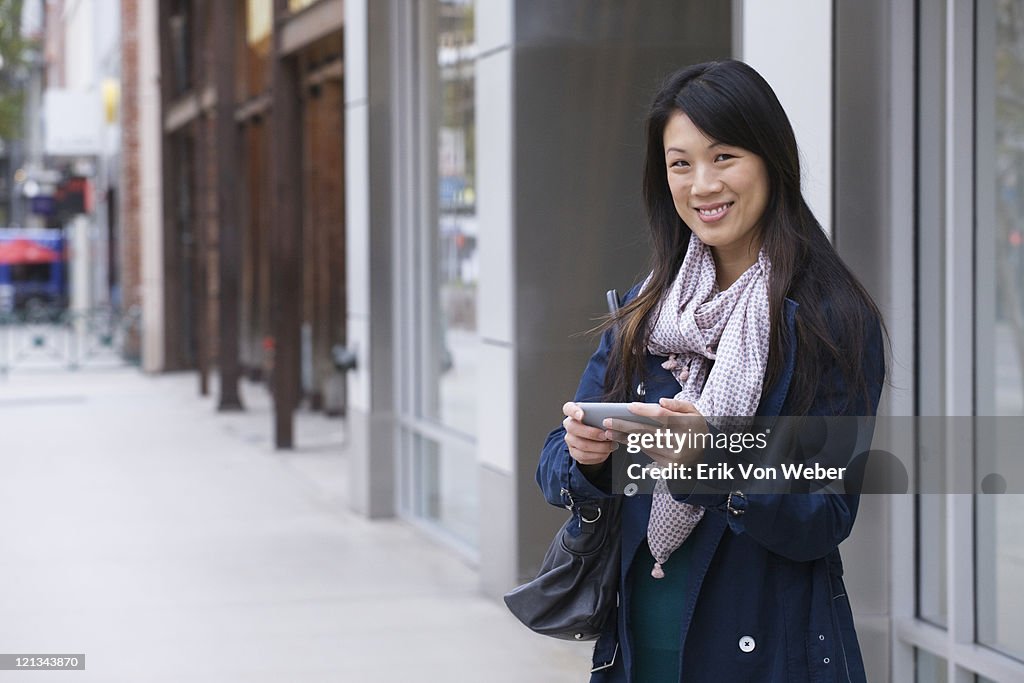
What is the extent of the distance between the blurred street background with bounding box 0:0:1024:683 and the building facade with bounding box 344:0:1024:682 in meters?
0.01

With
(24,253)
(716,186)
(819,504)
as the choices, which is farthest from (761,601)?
(24,253)

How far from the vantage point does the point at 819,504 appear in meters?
2.06

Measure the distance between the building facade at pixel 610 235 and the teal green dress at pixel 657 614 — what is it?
1036 millimetres

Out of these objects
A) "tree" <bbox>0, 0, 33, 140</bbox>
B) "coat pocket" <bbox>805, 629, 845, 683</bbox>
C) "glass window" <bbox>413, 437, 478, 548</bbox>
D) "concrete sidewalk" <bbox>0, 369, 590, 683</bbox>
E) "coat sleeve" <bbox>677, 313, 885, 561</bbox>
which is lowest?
"concrete sidewalk" <bbox>0, 369, 590, 683</bbox>

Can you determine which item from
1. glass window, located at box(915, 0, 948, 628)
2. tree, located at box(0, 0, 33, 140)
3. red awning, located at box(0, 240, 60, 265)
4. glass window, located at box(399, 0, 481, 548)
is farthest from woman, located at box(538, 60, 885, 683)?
red awning, located at box(0, 240, 60, 265)

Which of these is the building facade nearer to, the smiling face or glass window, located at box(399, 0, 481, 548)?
glass window, located at box(399, 0, 481, 548)

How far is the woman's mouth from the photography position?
87.2 inches

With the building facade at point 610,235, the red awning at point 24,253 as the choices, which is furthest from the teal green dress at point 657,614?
the red awning at point 24,253

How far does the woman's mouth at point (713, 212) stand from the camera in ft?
7.27

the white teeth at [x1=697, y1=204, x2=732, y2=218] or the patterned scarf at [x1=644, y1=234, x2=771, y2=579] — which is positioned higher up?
the white teeth at [x1=697, y1=204, x2=732, y2=218]

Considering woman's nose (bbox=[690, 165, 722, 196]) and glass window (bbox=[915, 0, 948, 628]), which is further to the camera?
glass window (bbox=[915, 0, 948, 628])

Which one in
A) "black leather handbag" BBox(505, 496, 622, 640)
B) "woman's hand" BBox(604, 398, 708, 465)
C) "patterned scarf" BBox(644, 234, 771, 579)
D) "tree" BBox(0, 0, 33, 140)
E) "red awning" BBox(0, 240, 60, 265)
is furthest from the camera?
"red awning" BBox(0, 240, 60, 265)

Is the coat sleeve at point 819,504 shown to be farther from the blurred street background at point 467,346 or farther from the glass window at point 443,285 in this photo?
the glass window at point 443,285

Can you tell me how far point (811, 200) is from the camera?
4.05 metres
